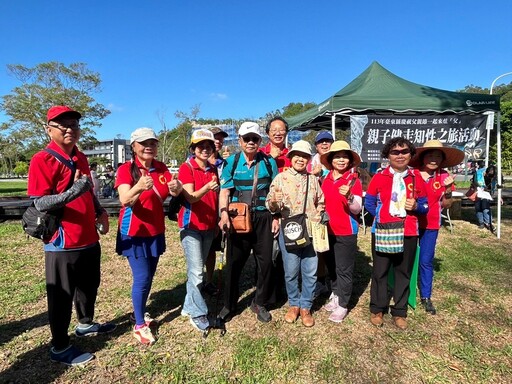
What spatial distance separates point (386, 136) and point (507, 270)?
3.08m

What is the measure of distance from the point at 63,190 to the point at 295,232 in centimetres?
190

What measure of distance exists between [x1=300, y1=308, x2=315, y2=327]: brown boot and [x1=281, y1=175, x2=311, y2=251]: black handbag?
2.39 ft

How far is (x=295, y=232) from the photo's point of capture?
115 inches

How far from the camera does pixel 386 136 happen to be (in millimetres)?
6516

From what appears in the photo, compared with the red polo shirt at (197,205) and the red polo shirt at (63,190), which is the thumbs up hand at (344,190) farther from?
the red polo shirt at (63,190)

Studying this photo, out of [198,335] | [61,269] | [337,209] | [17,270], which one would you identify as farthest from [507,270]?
[17,270]

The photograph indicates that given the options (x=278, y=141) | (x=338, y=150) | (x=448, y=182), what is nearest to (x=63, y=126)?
(x=278, y=141)

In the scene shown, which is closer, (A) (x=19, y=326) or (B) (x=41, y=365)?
(B) (x=41, y=365)

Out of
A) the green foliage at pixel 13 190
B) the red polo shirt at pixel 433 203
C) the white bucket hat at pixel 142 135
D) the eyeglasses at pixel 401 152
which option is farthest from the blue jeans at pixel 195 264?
the green foliage at pixel 13 190

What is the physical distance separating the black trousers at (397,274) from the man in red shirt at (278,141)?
1261 millimetres

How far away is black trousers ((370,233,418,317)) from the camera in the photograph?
308 centimetres

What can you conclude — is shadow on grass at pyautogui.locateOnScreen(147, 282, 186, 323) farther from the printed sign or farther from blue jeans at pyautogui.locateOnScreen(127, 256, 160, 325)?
the printed sign

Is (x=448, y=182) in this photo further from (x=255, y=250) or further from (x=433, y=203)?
(x=255, y=250)

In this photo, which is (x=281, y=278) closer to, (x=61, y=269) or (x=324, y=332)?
(x=324, y=332)
